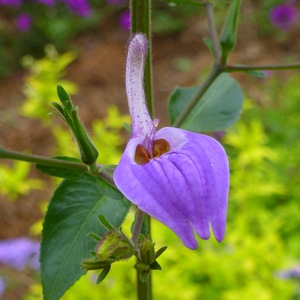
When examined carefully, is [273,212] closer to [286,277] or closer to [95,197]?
[286,277]

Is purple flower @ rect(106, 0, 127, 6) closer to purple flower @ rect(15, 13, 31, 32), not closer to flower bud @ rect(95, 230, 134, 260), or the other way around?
purple flower @ rect(15, 13, 31, 32)

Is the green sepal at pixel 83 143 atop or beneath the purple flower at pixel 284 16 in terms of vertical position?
atop

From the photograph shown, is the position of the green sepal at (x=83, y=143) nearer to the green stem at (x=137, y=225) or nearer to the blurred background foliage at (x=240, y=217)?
the green stem at (x=137, y=225)

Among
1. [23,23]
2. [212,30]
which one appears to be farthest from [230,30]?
[23,23]

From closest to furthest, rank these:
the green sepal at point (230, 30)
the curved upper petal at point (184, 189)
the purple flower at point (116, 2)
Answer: the curved upper petal at point (184, 189) → the green sepal at point (230, 30) → the purple flower at point (116, 2)

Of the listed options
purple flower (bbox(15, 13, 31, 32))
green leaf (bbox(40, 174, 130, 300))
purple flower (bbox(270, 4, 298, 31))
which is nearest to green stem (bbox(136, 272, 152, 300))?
green leaf (bbox(40, 174, 130, 300))

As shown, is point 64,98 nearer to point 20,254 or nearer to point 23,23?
point 20,254

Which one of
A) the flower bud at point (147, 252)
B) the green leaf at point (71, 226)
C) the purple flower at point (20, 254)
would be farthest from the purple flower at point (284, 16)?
the flower bud at point (147, 252)
